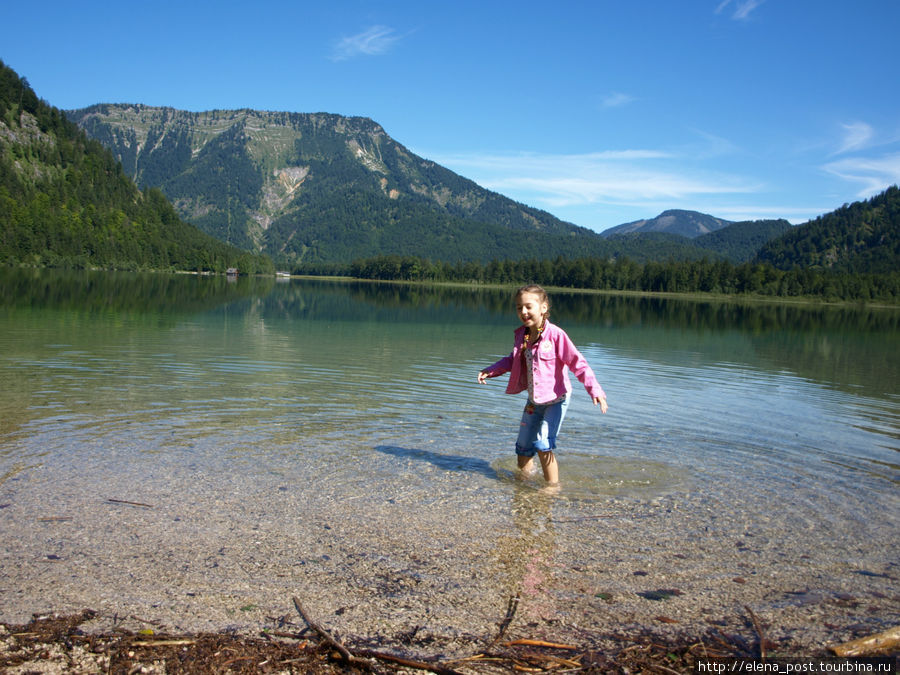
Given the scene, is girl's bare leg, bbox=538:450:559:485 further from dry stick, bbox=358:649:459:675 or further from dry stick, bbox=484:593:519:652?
dry stick, bbox=358:649:459:675

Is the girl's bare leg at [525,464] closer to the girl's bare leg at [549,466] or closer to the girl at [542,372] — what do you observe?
the girl at [542,372]

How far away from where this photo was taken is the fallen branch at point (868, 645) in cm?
480

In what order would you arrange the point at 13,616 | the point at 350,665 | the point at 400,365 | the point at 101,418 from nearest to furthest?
1. the point at 350,665
2. the point at 13,616
3. the point at 101,418
4. the point at 400,365

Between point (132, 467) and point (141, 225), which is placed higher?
point (141, 225)

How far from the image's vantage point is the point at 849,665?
468cm

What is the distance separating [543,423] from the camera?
9.16 m

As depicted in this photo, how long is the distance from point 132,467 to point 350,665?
6257 mm

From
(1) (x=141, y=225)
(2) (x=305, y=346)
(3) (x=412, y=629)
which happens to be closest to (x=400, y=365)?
(2) (x=305, y=346)

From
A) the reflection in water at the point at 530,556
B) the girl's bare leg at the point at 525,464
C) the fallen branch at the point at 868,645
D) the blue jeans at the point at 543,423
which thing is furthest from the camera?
the girl's bare leg at the point at 525,464

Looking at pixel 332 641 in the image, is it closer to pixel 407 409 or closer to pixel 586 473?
pixel 586 473

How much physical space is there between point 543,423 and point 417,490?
204 centimetres

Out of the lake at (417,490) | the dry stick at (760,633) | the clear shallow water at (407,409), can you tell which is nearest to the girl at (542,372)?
the lake at (417,490)

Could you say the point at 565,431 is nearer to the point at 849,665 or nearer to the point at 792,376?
the point at 849,665

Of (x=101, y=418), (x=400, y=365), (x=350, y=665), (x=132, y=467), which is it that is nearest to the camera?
(x=350, y=665)
